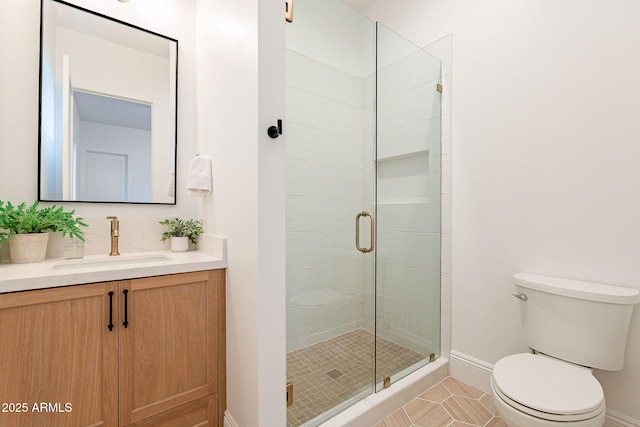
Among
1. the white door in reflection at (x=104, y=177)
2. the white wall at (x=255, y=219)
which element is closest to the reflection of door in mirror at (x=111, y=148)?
the white door in reflection at (x=104, y=177)

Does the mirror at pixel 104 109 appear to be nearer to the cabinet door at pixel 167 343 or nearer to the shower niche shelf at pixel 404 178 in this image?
the cabinet door at pixel 167 343

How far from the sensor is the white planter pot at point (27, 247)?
52.7 inches

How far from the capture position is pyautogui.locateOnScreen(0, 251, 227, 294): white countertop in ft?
3.42

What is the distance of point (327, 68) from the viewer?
1878mm

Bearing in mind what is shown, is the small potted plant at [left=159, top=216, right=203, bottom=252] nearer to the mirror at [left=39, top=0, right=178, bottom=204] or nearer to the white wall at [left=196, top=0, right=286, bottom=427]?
the mirror at [left=39, top=0, right=178, bottom=204]

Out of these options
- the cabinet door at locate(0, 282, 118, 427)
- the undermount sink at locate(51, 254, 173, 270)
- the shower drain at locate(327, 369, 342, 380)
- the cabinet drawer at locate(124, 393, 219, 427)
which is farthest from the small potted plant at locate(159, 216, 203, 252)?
the shower drain at locate(327, 369, 342, 380)

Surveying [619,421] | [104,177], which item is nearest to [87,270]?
[104,177]

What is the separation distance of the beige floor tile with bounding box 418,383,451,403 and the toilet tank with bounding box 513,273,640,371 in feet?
2.01

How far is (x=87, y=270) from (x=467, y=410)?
6.66ft

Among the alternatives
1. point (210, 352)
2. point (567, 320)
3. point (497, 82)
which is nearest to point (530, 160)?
point (497, 82)

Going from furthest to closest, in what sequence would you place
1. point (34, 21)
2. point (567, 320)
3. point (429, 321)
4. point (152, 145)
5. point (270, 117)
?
point (429, 321) < point (152, 145) < point (34, 21) < point (567, 320) < point (270, 117)

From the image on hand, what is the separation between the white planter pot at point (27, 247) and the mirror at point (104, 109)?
10.3 inches

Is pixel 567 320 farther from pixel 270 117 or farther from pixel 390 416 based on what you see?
pixel 270 117

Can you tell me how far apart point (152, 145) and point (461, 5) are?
2219mm
